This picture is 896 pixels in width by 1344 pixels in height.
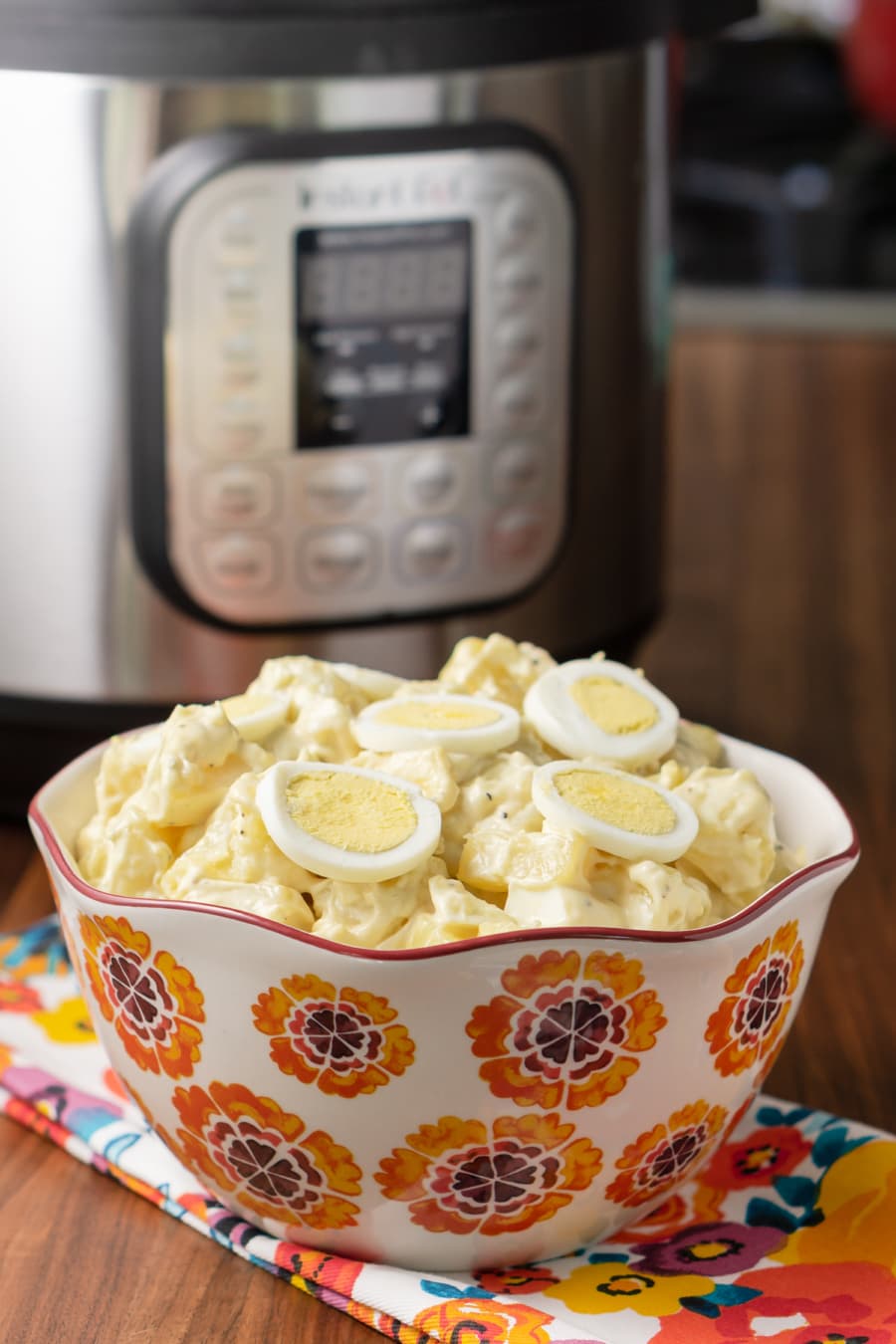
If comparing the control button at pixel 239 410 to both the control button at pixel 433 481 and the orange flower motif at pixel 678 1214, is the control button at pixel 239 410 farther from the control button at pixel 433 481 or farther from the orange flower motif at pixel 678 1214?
the orange flower motif at pixel 678 1214

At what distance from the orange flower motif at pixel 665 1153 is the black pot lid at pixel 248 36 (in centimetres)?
51

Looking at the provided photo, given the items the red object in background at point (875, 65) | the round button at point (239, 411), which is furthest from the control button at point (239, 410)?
the red object in background at point (875, 65)

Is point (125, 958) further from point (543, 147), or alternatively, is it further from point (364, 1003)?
point (543, 147)

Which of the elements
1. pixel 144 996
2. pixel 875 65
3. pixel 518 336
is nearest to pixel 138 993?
pixel 144 996

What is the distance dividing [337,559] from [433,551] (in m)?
0.05

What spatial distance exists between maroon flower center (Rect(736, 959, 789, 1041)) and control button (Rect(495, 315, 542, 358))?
429mm

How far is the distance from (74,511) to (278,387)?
0.40ft

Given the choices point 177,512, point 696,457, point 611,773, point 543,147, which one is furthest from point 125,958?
point 696,457

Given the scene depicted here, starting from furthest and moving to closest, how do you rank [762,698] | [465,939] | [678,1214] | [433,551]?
[762,698] → [433,551] → [678,1214] → [465,939]

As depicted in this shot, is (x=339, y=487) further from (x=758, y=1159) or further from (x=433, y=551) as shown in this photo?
(x=758, y=1159)

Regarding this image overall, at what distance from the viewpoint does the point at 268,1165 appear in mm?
549

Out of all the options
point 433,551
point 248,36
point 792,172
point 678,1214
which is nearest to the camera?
point 678,1214

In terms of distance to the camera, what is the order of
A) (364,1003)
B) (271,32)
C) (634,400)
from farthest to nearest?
(634,400) < (271,32) < (364,1003)

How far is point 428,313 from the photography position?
863 millimetres
